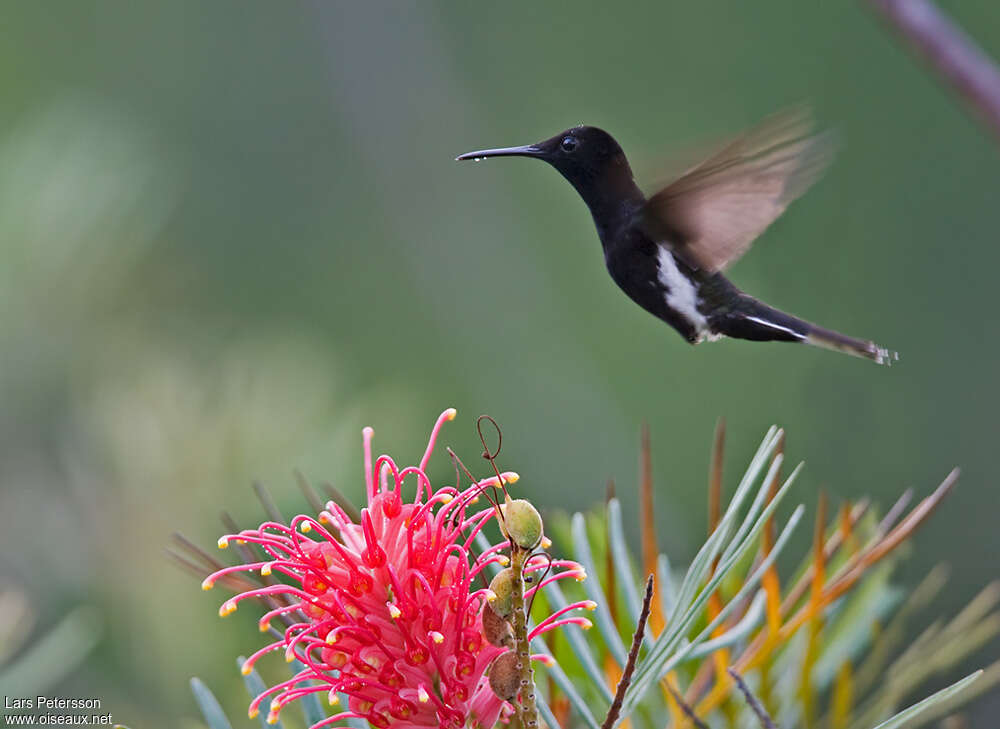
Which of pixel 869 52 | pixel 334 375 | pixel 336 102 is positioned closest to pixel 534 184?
pixel 336 102

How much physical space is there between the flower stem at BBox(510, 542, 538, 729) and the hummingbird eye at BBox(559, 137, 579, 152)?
356 mm

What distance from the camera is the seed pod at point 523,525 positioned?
44 cm

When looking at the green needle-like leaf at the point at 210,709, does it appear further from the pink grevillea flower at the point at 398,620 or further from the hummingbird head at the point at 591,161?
the hummingbird head at the point at 591,161

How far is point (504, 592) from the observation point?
449 millimetres

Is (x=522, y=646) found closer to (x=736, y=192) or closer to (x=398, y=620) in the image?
(x=398, y=620)

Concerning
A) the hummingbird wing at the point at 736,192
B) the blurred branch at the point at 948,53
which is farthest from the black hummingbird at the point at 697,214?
the blurred branch at the point at 948,53

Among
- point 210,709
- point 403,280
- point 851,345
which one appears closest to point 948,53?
point 851,345

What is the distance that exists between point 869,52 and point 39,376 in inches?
56.1

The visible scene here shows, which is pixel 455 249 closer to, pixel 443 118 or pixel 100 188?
pixel 443 118

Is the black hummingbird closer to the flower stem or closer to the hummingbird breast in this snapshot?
the hummingbird breast

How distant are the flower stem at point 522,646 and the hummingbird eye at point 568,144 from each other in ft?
→ 1.17

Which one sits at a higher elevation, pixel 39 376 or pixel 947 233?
pixel 39 376

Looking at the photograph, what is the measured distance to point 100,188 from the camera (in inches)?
40.3

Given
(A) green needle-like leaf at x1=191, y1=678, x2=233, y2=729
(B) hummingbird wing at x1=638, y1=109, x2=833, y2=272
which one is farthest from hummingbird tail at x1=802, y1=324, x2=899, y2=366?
(A) green needle-like leaf at x1=191, y1=678, x2=233, y2=729
